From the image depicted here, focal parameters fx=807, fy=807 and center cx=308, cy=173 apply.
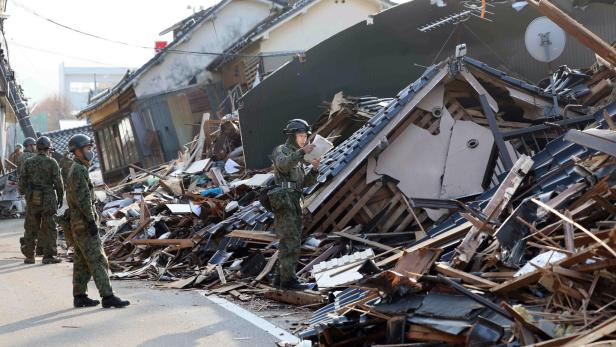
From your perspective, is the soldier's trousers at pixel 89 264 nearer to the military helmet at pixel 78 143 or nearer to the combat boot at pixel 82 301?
the combat boot at pixel 82 301

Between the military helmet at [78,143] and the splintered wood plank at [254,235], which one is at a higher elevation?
the military helmet at [78,143]

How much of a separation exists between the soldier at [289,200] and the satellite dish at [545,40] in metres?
5.17

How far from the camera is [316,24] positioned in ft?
97.9

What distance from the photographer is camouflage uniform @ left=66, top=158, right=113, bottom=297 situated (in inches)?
345

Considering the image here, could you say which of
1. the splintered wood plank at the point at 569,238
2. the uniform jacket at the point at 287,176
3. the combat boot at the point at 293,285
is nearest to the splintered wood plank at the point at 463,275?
the splintered wood plank at the point at 569,238

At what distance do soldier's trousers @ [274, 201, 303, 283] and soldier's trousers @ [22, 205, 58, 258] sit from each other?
19.1 ft

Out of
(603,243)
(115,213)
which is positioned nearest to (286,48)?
(115,213)

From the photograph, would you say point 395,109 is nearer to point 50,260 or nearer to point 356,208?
point 356,208

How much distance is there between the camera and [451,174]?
1231cm

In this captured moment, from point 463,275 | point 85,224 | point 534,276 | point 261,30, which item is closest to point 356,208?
point 85,224

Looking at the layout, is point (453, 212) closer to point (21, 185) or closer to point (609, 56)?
point (609, 56)

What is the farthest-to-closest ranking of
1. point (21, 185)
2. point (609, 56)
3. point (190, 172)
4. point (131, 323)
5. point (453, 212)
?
point (190, 172), point (21, 185), point (453, 212), point (131, 323), point (609, 56)

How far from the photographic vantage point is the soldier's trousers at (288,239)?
9391mm

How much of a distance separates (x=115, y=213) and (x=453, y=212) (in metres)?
10.9
